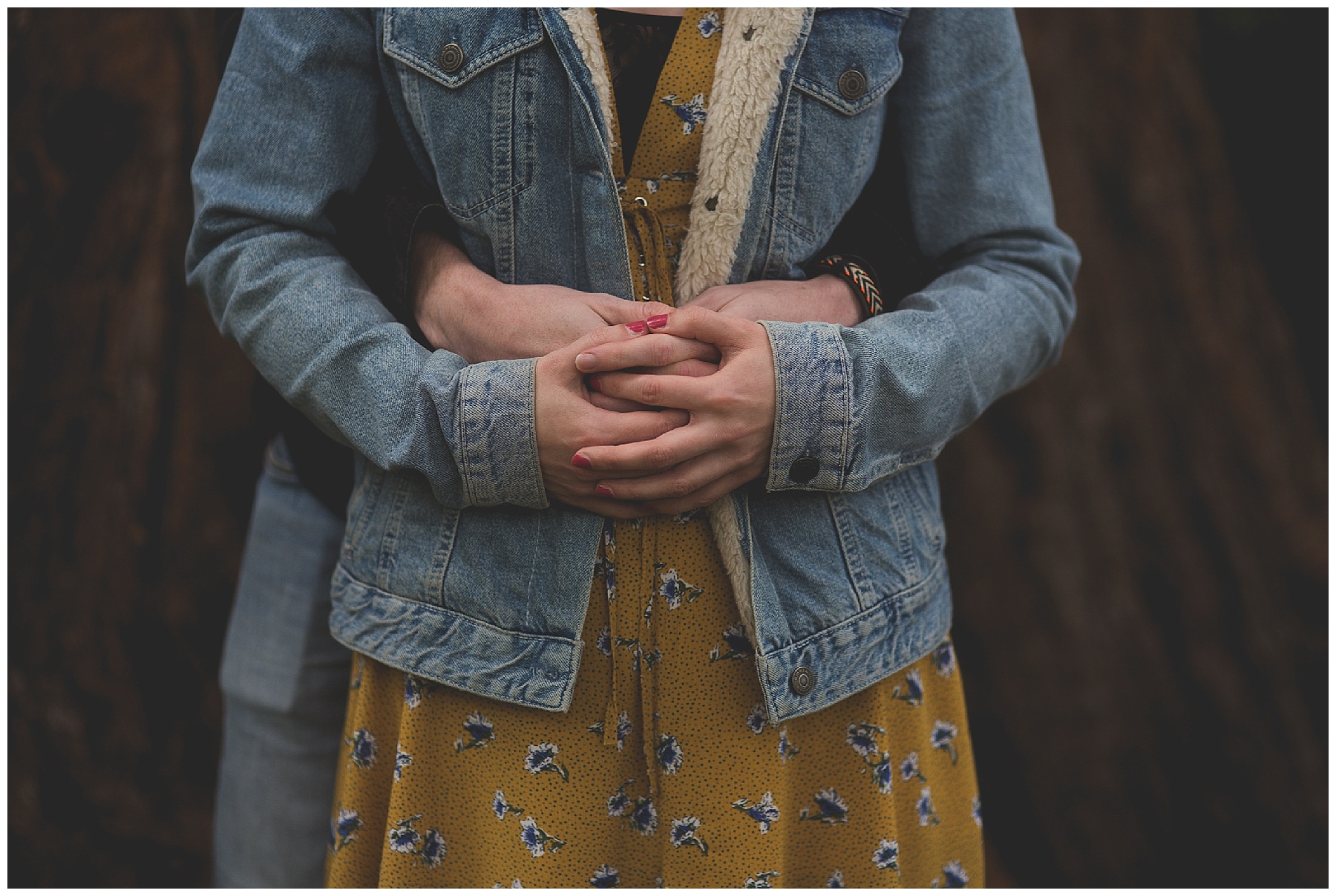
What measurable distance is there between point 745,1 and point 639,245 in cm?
24

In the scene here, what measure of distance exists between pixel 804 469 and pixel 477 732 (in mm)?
400

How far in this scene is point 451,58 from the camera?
803mm

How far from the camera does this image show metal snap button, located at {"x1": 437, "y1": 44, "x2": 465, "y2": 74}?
801 millimetres

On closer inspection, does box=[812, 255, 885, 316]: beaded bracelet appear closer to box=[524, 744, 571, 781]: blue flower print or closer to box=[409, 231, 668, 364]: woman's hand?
box=[409, 231, 668, 364]: woman's hand

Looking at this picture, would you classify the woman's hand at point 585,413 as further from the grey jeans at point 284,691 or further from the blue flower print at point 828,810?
the grey jeans at point 284,691

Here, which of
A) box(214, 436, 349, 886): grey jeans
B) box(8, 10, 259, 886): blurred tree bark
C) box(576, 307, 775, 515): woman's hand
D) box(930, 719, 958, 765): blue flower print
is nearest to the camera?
box(576, 307, 775, 515): woman's hand

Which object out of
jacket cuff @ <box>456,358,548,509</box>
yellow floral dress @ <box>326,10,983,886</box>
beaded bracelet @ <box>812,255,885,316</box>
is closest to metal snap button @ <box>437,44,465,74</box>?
yellow floral dress @ <box>326,10,983,886</box>

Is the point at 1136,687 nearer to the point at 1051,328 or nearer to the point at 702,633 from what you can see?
the point at 1051,328

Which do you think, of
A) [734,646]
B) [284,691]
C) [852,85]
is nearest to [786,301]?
[852,85]

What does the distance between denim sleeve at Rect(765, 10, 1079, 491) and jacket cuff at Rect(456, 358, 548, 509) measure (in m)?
0.21

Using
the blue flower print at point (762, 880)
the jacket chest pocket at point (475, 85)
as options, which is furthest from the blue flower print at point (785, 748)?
the jacket chest pocket at point (475, 85)

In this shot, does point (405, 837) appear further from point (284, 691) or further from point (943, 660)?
point (943, 660)

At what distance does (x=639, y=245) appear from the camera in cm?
85

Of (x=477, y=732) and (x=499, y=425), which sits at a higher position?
(x=499, y=425)
